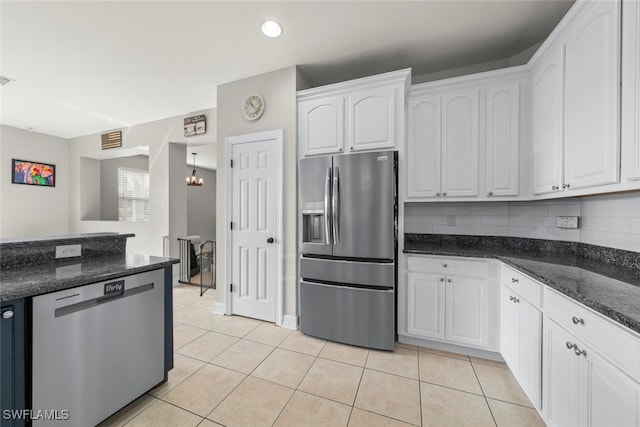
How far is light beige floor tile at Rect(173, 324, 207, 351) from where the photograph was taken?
2434mm

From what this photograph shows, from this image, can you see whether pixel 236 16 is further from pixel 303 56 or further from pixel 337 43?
pixel 337 43

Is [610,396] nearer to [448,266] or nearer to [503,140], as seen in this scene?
[448,266]

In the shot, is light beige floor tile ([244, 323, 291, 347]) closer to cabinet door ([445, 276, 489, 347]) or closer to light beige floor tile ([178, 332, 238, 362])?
light beige floor tile ([178, 332, 238, 362])

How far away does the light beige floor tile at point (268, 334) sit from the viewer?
8.10 feet

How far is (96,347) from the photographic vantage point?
1.37 metres

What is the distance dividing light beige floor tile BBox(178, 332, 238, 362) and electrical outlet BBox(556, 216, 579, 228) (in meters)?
3.13

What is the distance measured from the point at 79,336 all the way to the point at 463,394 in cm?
236

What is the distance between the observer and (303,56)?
8.45 feet

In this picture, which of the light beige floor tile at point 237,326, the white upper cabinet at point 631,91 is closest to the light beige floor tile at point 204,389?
the light beige floor tile at point 237,326

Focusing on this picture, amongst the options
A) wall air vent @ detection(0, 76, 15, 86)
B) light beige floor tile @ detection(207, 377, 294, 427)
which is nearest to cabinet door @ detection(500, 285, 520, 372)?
light beige floor tile @ detection(207, 377, 294, 427)

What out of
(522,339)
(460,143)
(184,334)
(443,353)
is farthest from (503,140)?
(184,334)

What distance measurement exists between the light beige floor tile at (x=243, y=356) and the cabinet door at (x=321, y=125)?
6.46ft

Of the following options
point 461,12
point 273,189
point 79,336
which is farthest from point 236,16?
point 79,336

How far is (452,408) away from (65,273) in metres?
2.45
